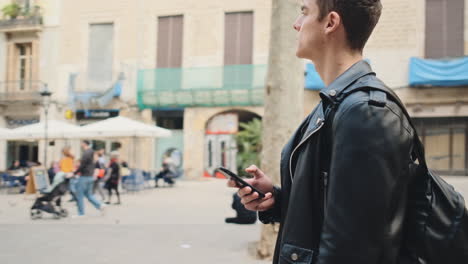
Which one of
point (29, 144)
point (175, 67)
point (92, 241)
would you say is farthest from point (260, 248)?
point (29, 144)

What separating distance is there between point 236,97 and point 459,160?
1077 centimetres

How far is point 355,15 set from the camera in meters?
1.44

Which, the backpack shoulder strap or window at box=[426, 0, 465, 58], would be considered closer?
the backpack shoulder strap

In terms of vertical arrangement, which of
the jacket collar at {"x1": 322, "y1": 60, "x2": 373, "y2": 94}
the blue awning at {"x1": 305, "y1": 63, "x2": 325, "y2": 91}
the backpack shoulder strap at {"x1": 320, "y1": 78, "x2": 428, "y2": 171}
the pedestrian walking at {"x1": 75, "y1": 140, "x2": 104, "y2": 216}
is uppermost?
the blue awning at {"x1": 305, "y1": 63, "x2": 325, "y2": 91}

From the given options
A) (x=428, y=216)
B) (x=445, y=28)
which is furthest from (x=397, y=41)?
(x=428, y=216)

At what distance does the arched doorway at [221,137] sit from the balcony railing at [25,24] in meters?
11.2

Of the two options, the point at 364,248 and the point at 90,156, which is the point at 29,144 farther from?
the point at 364,248

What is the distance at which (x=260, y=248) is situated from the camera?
20.4 ft

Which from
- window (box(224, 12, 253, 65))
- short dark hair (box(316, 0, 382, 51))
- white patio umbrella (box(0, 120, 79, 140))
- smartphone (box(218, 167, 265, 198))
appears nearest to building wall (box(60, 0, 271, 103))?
window (box(224, 12, 253, 65))

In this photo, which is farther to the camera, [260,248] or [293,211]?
[260,248]

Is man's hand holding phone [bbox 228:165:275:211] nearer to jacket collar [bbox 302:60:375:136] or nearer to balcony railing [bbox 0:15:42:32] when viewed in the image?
jacket collar [bbox 302:60:375:136]

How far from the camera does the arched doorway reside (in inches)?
946

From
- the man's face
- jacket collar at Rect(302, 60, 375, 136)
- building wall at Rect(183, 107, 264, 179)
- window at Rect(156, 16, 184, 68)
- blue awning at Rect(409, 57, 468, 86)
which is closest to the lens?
jacket collar at Rect(302, 60, 375, 136)

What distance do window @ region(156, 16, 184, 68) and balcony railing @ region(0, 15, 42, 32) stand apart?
716 centimetres
